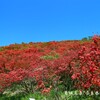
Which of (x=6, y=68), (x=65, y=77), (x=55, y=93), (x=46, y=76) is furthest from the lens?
(x=6, y=68)

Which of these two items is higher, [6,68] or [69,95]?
[6,68]

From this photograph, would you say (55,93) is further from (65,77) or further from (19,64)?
(19,64)

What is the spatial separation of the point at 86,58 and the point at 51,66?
4.08 meters

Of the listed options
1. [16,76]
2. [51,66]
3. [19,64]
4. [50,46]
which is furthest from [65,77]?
[50,46]

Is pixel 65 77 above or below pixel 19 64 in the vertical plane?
below

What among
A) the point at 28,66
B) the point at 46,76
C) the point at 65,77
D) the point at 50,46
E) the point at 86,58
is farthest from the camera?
the point at 50,46

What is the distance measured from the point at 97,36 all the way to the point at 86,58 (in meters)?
0.86

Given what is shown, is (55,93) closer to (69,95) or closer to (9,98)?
(69,95)

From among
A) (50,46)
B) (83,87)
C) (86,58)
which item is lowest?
(83,87)

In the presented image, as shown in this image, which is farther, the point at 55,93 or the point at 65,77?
the point at 65,77

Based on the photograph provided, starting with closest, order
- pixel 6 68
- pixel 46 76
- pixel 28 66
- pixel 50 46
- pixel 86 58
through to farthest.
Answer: pixel 86 58 < pixel 46 76 < pixel 28 66 < pixel 6 68 < pixel 50 46

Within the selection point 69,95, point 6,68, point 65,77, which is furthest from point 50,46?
point 69,95

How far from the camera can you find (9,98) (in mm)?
17047

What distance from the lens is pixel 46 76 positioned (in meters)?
15.6
